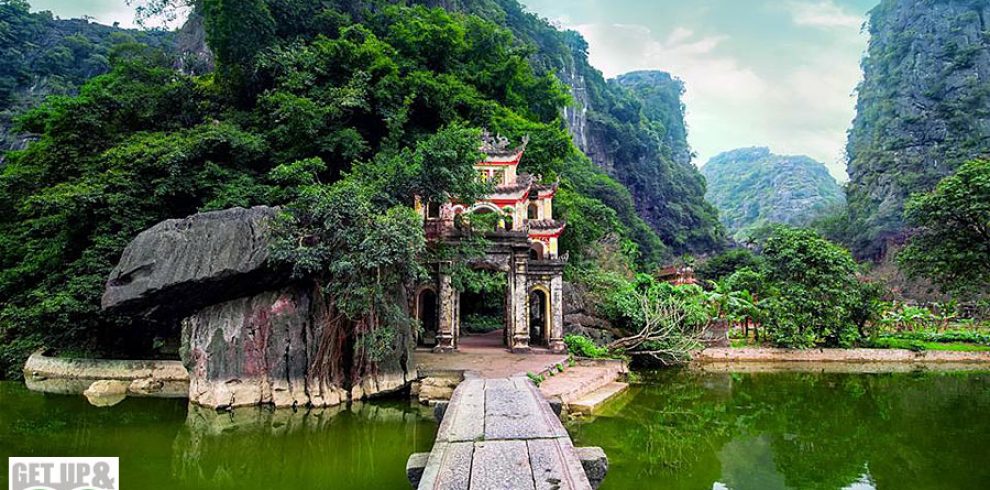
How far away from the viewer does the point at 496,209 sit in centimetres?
1844

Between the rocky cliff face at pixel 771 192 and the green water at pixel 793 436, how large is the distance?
188 ft

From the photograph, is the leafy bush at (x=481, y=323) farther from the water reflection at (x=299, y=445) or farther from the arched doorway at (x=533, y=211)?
the water reflection at (x=299, y=445)

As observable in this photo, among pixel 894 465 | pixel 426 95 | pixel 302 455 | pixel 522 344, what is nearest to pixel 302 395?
pixel 302 455

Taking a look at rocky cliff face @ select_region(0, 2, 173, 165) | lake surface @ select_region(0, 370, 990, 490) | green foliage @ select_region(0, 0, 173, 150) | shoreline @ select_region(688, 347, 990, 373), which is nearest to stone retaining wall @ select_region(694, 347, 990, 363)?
shoreline @ select_region(688, 347, 990, 373)

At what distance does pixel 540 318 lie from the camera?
60.7 feet

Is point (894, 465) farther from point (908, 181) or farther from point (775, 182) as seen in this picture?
point (775, 182)

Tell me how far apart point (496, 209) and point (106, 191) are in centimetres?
1150

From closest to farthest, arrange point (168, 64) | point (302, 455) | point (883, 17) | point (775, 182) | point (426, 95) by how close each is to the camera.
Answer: point (302, 455), point (426, 95), point (168, 64), point (883, 17), point (775, 182)

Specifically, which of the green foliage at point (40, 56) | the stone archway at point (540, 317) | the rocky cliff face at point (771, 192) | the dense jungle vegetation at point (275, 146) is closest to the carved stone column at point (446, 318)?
the stone archway at point (540, 317)

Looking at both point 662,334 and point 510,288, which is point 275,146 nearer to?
point 510,288

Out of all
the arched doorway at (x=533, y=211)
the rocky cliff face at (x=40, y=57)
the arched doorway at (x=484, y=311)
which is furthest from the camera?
the rocky cliff face at (x=40, y=57)

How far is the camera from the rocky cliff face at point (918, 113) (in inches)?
1639

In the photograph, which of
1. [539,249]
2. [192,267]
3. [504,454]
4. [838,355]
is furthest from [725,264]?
[504,454]

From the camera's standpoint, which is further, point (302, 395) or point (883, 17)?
point (883, 17)
